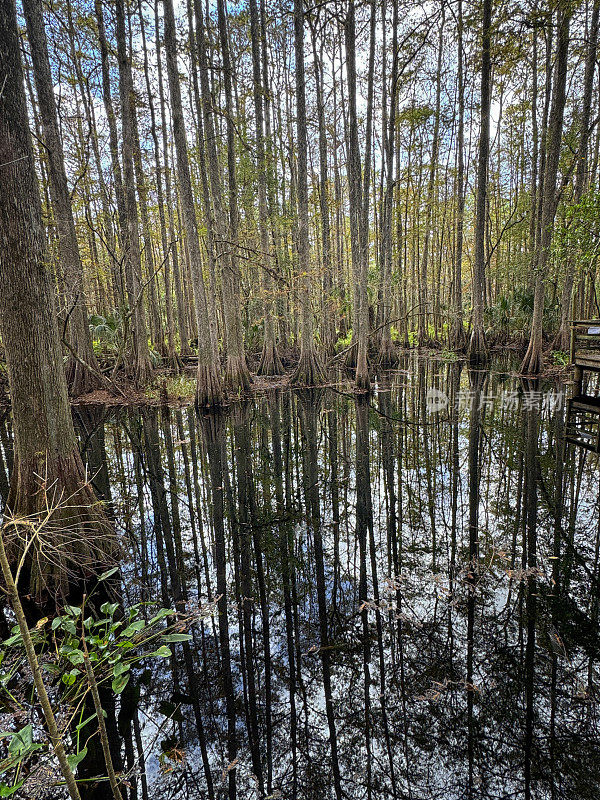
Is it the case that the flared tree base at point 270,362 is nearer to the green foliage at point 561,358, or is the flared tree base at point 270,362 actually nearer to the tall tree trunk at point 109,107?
the tall tree trunk at point 109,107

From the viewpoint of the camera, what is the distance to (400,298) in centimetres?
2755

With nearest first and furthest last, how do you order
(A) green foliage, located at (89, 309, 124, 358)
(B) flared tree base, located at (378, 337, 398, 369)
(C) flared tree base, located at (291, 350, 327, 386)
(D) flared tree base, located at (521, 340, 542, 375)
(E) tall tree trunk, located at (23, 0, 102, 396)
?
1. (E) tall tree trunk, located at (23, 0, 102, 396)
2. (D) flared tree base, located at (521, 340, 542, 375)
3. (C) flared tree base, located at (291, 350, 327, 386)
4. (A) green foliage, located at (89, 309, 124, 358)
5. (B) flared tree base, located at (378, 337, 398, 369)

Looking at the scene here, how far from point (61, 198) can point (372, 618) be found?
11174mm

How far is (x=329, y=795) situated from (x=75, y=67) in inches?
697

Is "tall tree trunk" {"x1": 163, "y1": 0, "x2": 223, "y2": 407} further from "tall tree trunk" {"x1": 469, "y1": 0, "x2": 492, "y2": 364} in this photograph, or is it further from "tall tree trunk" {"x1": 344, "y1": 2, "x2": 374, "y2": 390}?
"tall tree trunk" {"x1": 469, "y1": 0, "x2": 492, "y2": 364}

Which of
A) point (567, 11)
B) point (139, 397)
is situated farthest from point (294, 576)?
point (567, 11)

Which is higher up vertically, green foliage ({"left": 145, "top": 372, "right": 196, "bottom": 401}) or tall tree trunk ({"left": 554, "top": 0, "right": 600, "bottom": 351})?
tall tree trunk ({"left": 554, "top": 0, "right": 600, "bottom": 351})

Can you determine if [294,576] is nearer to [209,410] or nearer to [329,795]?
[329,795]

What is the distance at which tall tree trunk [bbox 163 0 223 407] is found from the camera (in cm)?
888

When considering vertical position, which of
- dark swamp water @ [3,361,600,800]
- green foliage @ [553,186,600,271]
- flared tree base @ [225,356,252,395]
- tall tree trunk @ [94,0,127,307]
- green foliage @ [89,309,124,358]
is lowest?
dark swamp water @ [3,361,600,800]

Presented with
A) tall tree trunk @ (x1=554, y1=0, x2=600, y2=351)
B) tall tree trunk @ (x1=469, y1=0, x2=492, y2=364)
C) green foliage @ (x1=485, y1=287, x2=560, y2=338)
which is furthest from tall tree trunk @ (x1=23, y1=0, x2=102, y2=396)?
green foliage @ (x1=485, y1=287, x2=560, y2=338)

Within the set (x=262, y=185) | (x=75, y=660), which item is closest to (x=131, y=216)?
(x=262, y=185)

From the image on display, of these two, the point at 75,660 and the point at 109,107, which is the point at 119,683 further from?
the point at 109,107

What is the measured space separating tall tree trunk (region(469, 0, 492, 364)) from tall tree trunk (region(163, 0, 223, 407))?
844cm
